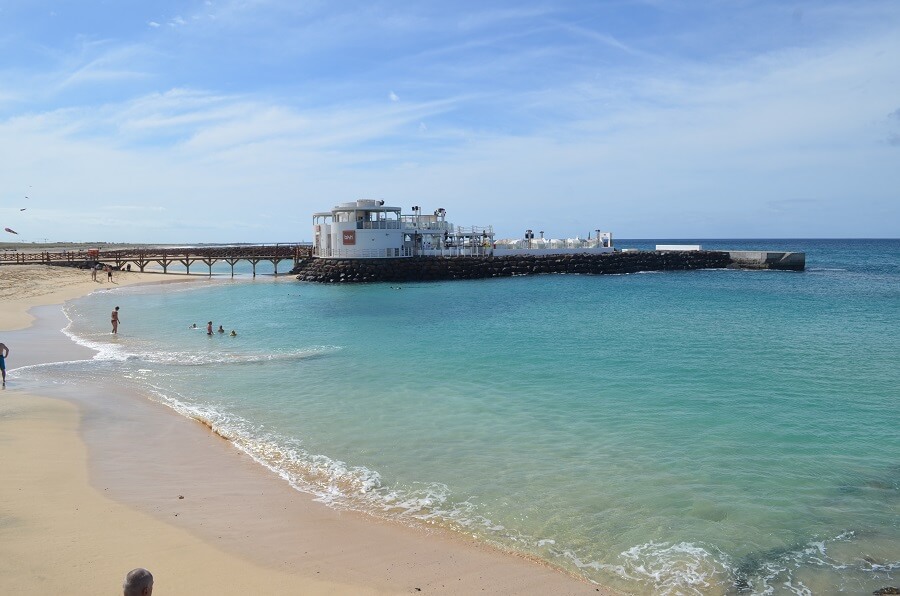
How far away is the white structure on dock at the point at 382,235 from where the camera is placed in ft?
179

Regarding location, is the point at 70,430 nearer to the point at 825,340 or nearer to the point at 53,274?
the point at 825,340

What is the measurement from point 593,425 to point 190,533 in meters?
8.41

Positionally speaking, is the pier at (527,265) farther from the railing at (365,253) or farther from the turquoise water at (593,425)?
the turquoise water at (593,425)

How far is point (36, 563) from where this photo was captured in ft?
22.2

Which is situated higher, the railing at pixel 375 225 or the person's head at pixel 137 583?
the railing at pixel 375 225

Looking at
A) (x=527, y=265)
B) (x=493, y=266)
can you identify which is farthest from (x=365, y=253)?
(x=527, y=265)

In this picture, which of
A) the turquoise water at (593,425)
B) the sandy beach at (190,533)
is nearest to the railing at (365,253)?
the turquoise water at (593,425)

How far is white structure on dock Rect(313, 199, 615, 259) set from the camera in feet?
179

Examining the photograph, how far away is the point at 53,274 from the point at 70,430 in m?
50.7

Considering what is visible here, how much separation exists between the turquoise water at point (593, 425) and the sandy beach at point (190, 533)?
26.7 inches

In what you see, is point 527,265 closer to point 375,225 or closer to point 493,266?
point 493,266

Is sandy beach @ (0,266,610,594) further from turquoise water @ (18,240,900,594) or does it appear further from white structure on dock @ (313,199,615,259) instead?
white structure on dock @ (313,199,615,259)

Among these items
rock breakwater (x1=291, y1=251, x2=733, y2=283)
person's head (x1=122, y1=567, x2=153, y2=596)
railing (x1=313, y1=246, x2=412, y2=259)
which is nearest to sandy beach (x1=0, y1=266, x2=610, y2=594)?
person's head (x1=122, y1=567, x2=153, y2=596)

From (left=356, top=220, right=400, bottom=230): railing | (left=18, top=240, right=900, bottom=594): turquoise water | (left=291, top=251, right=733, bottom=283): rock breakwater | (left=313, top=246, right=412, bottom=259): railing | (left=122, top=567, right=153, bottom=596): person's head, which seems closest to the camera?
(left=122, top=567, right=153, bottom=596): person's head
